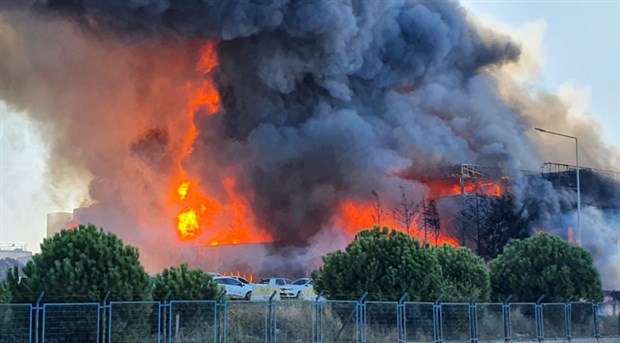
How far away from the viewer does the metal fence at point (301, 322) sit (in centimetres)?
2417

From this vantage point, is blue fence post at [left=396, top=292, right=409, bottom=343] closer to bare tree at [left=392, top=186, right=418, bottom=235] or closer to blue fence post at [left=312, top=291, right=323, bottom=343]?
blue fence post at [left=312, top=291, right=323, bottom=343]

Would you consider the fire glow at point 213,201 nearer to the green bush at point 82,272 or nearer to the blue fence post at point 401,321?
the blue fence post at point 401,321

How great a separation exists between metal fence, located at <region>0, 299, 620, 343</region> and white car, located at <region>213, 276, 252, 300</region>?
1462cm

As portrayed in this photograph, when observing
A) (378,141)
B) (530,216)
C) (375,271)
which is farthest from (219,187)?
(375,271)

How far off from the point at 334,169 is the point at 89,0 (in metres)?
22.7

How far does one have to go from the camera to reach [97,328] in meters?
24.5

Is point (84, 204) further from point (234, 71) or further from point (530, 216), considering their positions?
point (530, 216)

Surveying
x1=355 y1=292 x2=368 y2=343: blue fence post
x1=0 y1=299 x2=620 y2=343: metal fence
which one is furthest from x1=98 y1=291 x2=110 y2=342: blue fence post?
x1=355 y1=292 x2=368 y2=343: blue fence post

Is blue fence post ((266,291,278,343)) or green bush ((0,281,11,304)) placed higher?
green bush ((0,281,11,304))

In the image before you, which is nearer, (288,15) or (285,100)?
(288,15)

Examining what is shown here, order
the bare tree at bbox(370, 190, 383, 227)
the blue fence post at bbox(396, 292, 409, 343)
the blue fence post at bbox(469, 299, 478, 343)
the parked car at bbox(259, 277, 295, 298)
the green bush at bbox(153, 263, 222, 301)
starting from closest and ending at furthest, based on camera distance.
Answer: the green bush at bbox(153, 263, 222, 301) → the blue fence post at bbox(396, 292, 409, 343) → the blue fence post at bbox(469, 299, 478, 343) → the parked car at bbox(259, 277, 295, 298) → the bare tree at bbox(370, 190, 383, 227)

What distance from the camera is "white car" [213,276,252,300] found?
46.4 m

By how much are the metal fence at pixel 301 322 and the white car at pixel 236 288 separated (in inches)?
576

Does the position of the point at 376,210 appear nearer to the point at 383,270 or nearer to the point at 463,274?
the point at 463,274
